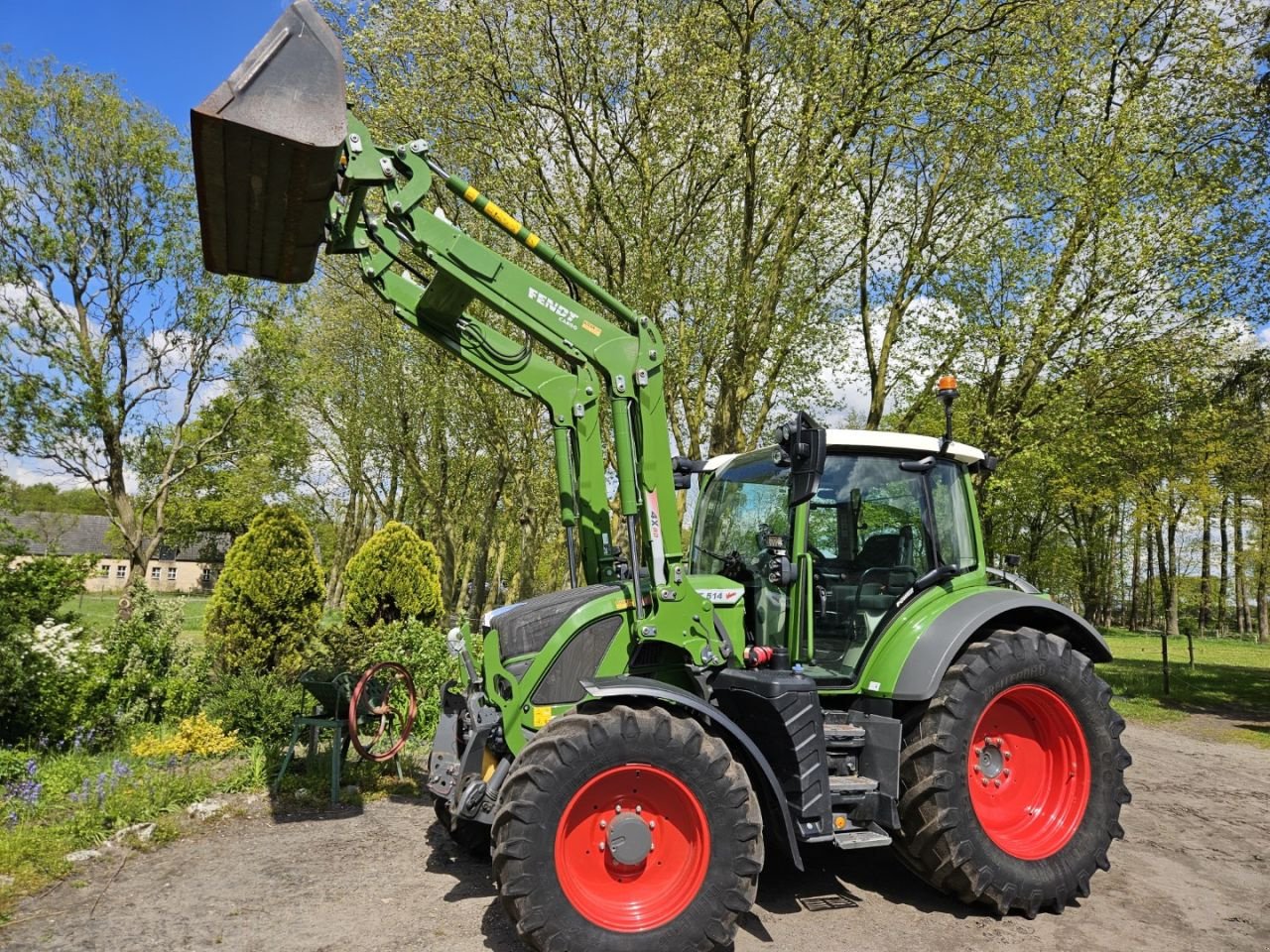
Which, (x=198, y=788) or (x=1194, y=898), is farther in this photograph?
(x=198, y=788)

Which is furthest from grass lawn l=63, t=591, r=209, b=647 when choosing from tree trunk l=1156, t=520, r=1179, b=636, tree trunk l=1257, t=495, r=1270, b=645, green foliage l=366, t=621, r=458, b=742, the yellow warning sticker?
tree trunk l=1156, t=520, r=1179, b=636

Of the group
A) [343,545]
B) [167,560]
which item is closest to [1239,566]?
[343,545]

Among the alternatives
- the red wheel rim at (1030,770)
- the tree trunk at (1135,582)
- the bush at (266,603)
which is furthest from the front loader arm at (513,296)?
the tree trunk at (1135,582)

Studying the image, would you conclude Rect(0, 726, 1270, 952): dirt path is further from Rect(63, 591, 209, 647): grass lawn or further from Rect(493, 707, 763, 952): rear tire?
Rect(63, 591, 209, 647): grass lawn

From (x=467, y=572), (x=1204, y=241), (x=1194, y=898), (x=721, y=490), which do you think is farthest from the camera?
(x=467, y=572)

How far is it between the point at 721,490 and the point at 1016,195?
10545 mm

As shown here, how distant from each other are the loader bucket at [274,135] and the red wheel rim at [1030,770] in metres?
4.74

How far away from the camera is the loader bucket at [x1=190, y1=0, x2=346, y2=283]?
11.8 feet

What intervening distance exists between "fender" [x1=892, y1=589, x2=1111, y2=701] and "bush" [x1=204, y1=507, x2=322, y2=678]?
6.82 meters

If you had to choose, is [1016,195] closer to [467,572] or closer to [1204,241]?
[1204,241]

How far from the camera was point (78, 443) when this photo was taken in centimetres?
1347

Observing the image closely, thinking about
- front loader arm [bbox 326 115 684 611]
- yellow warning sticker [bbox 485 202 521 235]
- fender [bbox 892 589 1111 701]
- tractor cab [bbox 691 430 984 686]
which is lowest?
fender [bbox 892 589 1111 701]

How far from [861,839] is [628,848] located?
4.31 ft

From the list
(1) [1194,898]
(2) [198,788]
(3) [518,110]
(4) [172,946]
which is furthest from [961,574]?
(3) [518,110]
